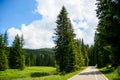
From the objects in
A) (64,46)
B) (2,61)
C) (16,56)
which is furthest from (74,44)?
(16,56)

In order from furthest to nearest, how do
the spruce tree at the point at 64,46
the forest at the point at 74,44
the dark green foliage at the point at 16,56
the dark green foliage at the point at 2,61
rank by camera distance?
1. the dark green foliage at the point at 16,56
2. the dark green foliage at the point at 2,61
3. the spruce tree at the point at 64,46
4. the forest at the point at 74,44

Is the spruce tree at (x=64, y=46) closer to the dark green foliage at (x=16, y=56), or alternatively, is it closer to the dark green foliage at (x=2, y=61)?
the dark green foliage at (x=2, y=61)

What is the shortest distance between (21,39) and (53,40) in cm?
3867

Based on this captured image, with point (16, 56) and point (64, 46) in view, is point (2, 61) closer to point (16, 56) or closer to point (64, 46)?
point (16, 56)

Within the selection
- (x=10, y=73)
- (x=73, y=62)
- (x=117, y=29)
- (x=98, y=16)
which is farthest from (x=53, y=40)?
(x=117, y=29)

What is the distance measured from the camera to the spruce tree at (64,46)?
4966 cm

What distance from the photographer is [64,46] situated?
5069 centimetres

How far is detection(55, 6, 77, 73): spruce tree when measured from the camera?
49.7 m

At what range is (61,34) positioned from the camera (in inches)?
2026

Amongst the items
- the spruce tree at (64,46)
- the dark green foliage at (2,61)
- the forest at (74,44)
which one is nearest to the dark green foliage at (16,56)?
the forest at (74,44)

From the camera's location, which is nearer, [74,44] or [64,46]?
[64,46]

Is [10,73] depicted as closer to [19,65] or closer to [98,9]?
[19,65]

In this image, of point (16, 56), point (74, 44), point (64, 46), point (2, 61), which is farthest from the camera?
point (16, 56)

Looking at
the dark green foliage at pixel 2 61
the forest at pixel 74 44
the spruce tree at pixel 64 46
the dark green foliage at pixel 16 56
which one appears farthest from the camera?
the dark green foliage at pixel 16 56
